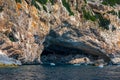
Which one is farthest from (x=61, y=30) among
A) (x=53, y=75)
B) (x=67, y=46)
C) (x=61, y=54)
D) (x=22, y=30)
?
(x=53, y=75)

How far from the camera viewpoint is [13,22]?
10012 cm

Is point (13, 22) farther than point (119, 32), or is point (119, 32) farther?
point (119, 32)

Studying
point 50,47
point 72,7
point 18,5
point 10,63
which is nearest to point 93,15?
point 72,7

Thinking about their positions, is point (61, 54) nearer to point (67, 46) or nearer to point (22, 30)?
point (67, 46)

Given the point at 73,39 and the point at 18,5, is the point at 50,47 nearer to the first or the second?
the point at 73,39

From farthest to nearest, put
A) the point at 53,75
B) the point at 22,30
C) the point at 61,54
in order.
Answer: the point at 61,54
the point at 22,30
the point at 53,75

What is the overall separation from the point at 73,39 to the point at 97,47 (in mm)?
9965

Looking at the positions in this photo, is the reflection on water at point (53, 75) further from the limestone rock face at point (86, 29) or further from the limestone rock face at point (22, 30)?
the limestone rock face at point (86, 29)

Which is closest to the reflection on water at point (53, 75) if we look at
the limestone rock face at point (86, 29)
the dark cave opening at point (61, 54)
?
the limestone rock face at point (86, 29)

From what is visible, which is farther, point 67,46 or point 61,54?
point 61,54

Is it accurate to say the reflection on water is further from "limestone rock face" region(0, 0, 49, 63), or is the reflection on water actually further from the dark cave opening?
the dark cave opening

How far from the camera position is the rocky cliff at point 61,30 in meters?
100

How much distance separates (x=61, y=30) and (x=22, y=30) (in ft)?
47.4

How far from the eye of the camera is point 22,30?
102375 millimetres
